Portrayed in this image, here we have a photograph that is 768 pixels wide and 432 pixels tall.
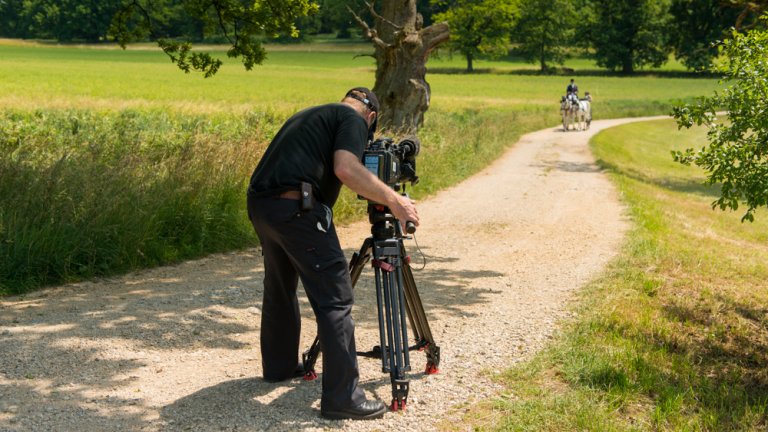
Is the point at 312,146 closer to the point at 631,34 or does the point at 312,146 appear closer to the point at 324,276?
the point at 324,276

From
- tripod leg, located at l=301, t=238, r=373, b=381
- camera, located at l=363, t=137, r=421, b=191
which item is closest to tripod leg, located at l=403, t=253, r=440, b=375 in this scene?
tripod leg, located at l=301, t=238, r=373, b=381

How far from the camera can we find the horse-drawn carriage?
33965 mm

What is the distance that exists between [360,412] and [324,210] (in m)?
1.14

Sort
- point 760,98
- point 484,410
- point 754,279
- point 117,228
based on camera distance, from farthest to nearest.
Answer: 1. point 754,279
2. point 117,228
3. point 760,98
4. point 484,410

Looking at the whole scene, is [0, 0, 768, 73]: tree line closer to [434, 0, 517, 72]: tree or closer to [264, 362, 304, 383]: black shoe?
[434, 0, 517, 72]: tree

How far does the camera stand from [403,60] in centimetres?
1942

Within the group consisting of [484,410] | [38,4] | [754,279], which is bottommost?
[754,279]

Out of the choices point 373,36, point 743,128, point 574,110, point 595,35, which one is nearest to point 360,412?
point 743,128


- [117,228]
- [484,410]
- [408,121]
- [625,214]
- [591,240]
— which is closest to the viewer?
[484,410]

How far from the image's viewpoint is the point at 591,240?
38.5 ft

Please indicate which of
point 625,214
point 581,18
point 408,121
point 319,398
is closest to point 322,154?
point 319,398

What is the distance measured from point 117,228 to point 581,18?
98067 millimetres

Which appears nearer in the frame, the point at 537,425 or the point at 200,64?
the point at 537,425

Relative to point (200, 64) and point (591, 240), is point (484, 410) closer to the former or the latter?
point (591, 240)
